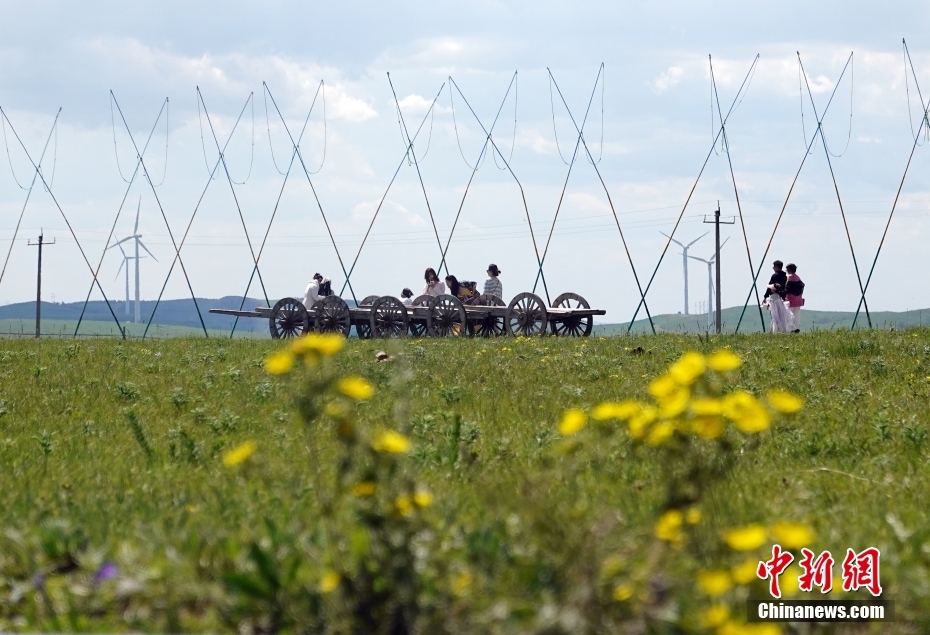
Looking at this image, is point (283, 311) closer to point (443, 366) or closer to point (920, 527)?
point (443, 366)

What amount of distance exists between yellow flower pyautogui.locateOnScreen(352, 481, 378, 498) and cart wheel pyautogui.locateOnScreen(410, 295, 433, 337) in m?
19.5

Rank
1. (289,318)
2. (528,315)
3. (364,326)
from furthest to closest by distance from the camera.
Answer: (364,326), (289,318), (528,315)

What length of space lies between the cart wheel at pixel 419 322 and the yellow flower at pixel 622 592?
19.5 m

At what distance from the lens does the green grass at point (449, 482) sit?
10.5 ft

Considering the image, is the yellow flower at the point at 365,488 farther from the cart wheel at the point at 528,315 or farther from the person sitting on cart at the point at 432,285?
the person sitting on cart at the point at 432,285

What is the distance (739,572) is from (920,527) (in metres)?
1.79

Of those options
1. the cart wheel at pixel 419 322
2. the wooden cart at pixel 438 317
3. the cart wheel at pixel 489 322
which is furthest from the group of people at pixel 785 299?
the cart wheel at pixel 419 322

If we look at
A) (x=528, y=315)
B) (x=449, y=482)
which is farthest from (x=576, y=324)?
(x=449, y=482)

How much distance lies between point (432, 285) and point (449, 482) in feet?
61.7

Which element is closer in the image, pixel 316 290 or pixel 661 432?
pixel 661 432

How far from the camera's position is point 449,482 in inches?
216

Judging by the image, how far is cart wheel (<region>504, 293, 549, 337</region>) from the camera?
68.2 ft

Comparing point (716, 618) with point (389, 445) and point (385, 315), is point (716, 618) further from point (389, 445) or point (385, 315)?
point (385, 315)

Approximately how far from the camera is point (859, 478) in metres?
5.59
